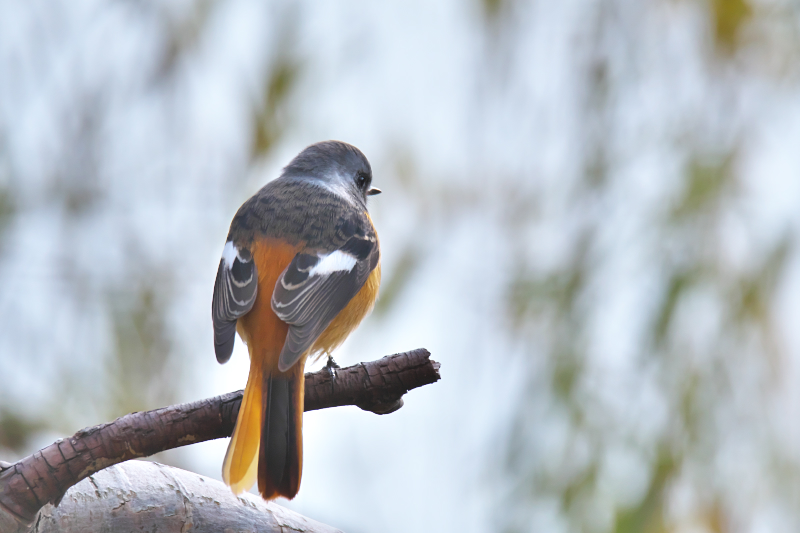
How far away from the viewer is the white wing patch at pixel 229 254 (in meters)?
2.72

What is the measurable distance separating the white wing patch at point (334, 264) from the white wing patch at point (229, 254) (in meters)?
0.29

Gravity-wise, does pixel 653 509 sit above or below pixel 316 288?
below

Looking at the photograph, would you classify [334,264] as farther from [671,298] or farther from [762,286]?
[762,286]

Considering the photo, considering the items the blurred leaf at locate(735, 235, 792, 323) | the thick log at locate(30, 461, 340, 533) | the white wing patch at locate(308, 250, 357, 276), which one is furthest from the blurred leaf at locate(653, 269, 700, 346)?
the thick log at locate(30, 461, 340, 533)

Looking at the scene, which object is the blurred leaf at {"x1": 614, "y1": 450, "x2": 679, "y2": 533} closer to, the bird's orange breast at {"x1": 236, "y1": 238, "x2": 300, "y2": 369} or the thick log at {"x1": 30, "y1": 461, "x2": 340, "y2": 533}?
the thick log at {"x1": 30, "y1": 461, "x2": 340, "y2": 533}

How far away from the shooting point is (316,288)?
2.54m

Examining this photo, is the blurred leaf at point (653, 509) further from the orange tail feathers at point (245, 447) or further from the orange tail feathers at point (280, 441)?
the orange tail feathers at point (245, 447)

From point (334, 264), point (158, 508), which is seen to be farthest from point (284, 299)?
point (158, 508)

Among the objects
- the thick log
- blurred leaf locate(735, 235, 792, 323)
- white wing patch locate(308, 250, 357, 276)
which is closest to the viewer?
the thick log

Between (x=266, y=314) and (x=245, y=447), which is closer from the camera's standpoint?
(x=245, y=447)

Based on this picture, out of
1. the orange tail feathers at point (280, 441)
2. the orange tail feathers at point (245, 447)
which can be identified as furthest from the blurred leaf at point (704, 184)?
the orange tail feathers at point (245, 447)

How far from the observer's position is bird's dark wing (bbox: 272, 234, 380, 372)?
2314 millimetres

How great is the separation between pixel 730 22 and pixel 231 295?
243 centimetres

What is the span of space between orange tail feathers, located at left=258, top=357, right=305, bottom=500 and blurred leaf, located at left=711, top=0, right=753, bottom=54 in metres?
2.45
